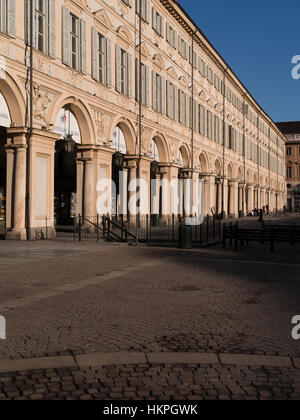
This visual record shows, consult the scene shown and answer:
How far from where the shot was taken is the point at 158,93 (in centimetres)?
3422

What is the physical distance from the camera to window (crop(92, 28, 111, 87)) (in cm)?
2538

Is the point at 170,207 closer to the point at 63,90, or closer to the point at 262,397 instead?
the point at 63,90

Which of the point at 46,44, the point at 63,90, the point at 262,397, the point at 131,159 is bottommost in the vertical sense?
the point at 262,397

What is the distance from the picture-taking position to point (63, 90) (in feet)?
72.9

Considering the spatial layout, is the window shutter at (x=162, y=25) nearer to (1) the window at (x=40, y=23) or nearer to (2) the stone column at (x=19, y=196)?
(1) the window at (x=40, y=23)

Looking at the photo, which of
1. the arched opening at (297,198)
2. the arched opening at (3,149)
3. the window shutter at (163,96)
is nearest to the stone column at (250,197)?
the window shutter at (163,96)

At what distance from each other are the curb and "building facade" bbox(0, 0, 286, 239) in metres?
15.6

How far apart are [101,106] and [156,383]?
2264 centimetres

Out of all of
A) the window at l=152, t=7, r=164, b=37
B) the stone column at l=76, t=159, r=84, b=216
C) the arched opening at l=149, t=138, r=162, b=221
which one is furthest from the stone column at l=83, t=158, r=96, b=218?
the window at l=152, t=7, r=164, b=37

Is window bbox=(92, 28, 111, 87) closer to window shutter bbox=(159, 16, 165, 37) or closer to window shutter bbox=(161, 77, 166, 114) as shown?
window shutter bbox=(161, 77, 166, 114)

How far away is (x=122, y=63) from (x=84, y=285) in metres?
21.6

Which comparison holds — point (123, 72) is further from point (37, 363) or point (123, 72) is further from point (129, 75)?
point (37, 363)

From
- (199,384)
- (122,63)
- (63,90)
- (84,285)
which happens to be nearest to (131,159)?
(122,63)

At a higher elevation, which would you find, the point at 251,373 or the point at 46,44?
the point at 46,44
